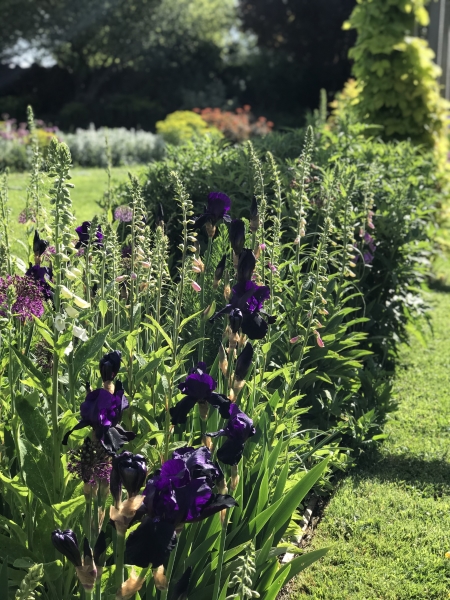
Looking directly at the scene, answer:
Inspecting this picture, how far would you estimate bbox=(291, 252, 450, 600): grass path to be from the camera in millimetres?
2734

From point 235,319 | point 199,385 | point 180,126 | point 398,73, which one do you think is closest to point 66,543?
point 199,385

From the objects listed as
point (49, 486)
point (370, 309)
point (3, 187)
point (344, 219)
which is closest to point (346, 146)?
point (370, 309)

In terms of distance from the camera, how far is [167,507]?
127 centimetres

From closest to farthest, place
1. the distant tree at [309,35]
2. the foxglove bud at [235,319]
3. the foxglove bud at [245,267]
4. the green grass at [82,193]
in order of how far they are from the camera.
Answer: the foxglove bud at [235,319]
the foxglove bud at [245,267]
the green grass at [82,193]
the distant tree at [309,35]

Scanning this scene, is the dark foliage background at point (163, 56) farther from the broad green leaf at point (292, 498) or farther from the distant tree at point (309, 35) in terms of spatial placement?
the broad green leaf at point (292, 498)

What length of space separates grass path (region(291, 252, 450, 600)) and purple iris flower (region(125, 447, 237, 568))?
5.16 feet

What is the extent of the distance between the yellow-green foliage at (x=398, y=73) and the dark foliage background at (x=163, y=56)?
69.5 ft

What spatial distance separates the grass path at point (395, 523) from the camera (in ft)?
8.97

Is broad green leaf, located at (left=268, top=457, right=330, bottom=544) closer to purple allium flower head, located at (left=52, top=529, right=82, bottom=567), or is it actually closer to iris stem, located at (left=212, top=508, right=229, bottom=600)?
iris stem, located at (left=212, top=508, right=229, bottom=600)

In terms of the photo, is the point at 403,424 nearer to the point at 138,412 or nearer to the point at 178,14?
the point at 138,412

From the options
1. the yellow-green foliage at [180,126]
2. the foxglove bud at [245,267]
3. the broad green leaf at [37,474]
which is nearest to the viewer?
the broad green leaf at [37,474]

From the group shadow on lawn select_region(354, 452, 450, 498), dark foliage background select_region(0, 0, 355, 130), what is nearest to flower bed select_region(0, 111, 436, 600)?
shadow on lawn select_region(354, 452, 450, 498)

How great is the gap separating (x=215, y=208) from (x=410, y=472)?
2042 mm

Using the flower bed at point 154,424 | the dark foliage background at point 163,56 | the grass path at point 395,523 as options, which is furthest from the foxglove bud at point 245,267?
the dark foliage background at point 163,56
